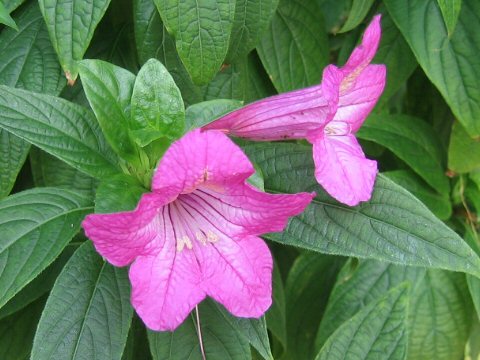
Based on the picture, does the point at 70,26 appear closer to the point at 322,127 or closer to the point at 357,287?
the point at 322,127

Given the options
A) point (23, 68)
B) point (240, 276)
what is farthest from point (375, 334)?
point (23, 68)

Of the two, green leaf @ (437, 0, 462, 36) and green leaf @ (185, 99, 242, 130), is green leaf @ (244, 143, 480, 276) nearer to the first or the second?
green leaf @ (185, 99, 242, 130)

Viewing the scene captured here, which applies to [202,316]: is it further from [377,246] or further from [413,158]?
[413,158]

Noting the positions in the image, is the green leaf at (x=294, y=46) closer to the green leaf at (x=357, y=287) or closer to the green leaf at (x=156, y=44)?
the green leaf at (x=156, y=44)

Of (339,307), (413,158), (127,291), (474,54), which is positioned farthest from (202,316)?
(474,54)

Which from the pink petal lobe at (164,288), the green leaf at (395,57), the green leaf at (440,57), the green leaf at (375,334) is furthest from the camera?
the green leaf at (395,57)

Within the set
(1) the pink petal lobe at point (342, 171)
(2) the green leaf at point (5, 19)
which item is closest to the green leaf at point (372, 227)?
(1) the pink petal lobe at point (342, 171)

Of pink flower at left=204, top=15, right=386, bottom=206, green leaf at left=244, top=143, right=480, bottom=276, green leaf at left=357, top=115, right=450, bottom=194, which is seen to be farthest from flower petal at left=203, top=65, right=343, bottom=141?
green leaf at left=357, top=115, right=450, bottom=194
